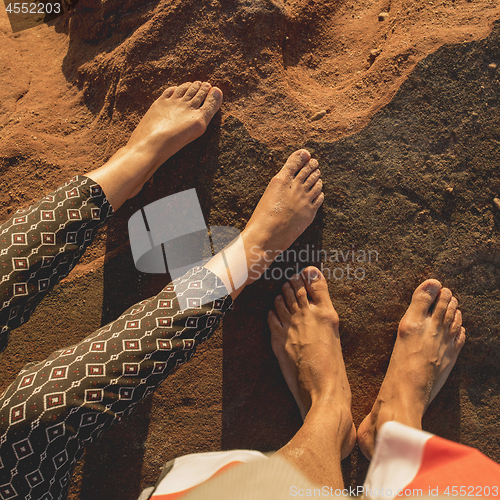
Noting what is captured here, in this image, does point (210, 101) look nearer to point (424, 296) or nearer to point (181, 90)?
point (181, 90)

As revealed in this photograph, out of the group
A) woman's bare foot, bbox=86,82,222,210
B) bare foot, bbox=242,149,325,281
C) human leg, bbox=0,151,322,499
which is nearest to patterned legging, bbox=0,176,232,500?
human leg, bbox=0,151,322,499

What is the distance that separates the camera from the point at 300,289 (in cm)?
155

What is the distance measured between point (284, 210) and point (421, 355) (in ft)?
2.75

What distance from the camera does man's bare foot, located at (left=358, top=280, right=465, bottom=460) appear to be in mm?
1479

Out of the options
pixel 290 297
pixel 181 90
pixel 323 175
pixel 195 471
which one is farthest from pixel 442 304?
pixel 181 90

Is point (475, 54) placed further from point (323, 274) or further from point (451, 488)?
point (451, 488)

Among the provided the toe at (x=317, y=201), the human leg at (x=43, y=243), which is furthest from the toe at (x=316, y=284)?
the human leg at (x=43, y=243)

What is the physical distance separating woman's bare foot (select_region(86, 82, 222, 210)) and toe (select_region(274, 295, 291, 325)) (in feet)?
2.51

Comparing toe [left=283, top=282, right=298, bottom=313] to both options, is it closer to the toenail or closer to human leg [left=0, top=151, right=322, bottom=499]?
the toenail

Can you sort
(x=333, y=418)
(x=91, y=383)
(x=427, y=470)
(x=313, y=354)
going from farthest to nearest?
(x=313, y=354), (x=333, y=418), (x=91, y=383), (x=427, y=470)

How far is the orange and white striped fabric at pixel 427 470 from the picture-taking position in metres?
0.81

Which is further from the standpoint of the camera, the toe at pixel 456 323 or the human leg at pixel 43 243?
the toe at pixel 456 323

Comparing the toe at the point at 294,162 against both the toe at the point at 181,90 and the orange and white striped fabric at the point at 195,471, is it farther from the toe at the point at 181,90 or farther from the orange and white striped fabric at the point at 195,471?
the orange and white striped fabric at the point at 195,471

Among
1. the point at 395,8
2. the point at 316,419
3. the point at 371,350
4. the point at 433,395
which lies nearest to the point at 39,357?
the point at 316,419
